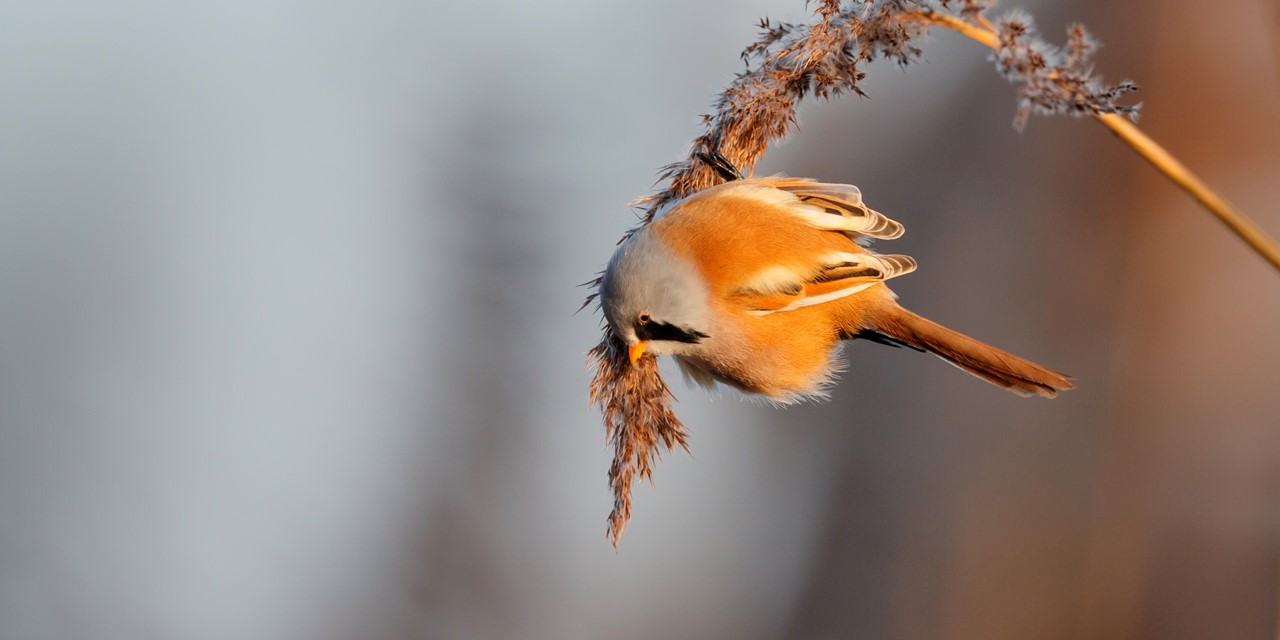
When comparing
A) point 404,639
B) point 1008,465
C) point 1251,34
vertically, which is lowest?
point 404,639

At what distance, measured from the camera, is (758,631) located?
20.7 feet

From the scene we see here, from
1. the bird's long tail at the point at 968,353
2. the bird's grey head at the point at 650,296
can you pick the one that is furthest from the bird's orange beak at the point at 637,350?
the bird's long tail at the point at 968,353

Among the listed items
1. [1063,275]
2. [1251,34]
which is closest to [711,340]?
[1063,275]

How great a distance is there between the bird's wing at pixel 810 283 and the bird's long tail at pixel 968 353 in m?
0.12

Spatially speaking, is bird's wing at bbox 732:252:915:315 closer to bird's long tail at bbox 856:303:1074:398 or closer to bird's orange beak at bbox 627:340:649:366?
bird's long tail at bbox 856:303:1074:398

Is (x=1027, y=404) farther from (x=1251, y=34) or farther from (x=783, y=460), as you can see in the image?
(x=1251, y=34)

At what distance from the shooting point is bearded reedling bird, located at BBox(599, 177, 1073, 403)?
207 centimetres

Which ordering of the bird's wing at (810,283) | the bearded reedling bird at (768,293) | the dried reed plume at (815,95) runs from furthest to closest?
the bird's wing at (810,283)
the bearded reedling bird at (768,293)
the dried reed plume at (815,95)

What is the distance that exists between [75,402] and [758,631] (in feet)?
15.4

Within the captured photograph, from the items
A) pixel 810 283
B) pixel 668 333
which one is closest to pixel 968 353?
pixel 810 283

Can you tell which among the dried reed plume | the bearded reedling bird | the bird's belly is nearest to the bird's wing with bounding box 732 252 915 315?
the bearded reedling bird

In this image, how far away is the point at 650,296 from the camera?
79.9 inches

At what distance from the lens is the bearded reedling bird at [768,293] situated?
Answer: 2072mm

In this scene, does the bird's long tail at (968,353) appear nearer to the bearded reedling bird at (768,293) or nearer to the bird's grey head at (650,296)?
the bearded reedling bird at (768,293)
